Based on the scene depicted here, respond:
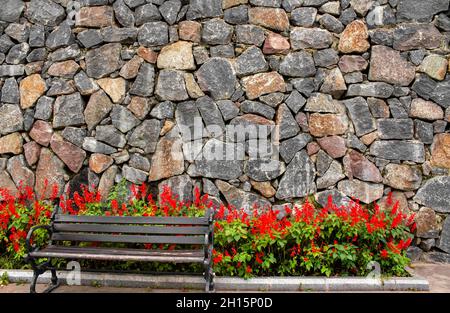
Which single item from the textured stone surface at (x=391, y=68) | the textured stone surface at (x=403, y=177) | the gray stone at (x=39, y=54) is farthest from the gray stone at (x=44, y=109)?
the textured stone surface at (x=403, y=177)

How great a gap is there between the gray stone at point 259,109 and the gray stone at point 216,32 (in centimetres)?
73

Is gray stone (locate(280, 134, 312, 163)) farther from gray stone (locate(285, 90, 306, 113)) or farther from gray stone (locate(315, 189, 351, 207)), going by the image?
gray stone (locate(315, 189, 351, 207))

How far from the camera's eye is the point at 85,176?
4.16m

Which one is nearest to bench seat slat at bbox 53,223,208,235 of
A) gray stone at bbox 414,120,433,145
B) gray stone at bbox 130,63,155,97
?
gray stone at bbox 130,63,155,97

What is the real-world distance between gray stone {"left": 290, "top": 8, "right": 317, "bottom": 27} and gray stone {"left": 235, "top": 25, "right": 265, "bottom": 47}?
0.41 metres

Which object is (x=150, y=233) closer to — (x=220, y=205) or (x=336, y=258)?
(x=220, y=205)

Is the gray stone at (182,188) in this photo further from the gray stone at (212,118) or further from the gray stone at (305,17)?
the gray stone at (305,17)

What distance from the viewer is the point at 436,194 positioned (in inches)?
155

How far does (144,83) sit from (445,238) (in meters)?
3.60

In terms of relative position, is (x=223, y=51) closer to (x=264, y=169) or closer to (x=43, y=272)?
(x=264, y=169)

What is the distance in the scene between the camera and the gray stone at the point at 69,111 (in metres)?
4.16

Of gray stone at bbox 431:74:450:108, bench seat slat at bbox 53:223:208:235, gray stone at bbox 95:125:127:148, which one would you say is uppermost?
gray stone at bbox 431:74:450:108

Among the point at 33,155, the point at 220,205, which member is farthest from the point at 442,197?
the point at 33,155

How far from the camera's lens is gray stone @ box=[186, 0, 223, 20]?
409 cm
